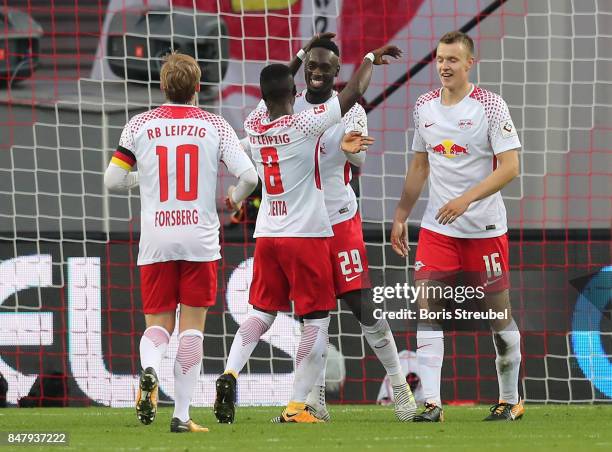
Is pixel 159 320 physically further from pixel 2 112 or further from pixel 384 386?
pixel 2 112

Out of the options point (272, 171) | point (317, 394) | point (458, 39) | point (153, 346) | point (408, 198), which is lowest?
point (317, 394)

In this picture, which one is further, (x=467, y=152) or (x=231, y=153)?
(x=467, y=152)

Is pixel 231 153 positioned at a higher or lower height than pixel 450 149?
lower

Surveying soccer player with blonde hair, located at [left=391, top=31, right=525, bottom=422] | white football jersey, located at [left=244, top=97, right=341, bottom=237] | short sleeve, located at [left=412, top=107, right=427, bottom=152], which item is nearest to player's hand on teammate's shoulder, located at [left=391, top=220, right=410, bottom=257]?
soccer player with blonde hair, located at [left=391, top=31, right=525, bottom=422]

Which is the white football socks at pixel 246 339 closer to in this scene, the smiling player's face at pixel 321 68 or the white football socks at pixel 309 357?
the white football socks at pixel 309 357

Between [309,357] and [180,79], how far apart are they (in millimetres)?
1640

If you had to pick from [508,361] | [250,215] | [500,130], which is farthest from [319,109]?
[250,215]

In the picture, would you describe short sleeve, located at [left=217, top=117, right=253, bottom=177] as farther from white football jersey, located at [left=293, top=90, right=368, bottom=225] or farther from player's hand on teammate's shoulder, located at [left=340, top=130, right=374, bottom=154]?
white football jersey, located at [left=293, top=90, right=368, bottom=225]

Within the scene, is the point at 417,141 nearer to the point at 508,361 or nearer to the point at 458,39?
the point at 458,39

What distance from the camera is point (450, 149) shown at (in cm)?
780

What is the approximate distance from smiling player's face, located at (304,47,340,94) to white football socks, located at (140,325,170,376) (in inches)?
63.1

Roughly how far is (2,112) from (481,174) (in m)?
5.08

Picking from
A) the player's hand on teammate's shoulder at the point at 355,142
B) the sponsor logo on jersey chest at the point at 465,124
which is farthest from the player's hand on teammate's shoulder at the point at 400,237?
the player's hand on teammate's shoulder at the point at 355,142

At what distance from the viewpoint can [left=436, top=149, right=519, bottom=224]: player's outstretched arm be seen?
7500 mm
